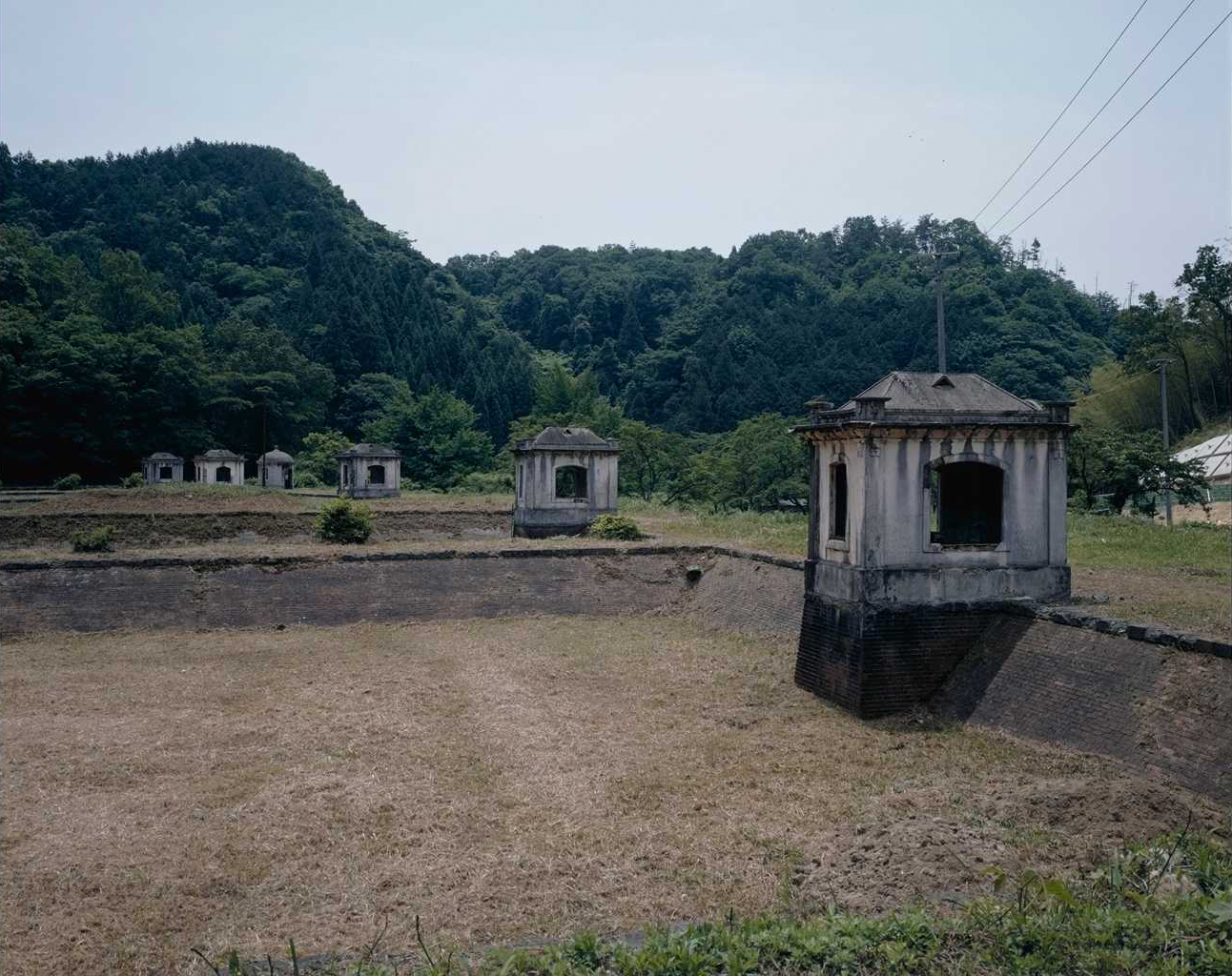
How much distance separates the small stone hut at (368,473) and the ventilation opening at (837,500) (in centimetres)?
2920

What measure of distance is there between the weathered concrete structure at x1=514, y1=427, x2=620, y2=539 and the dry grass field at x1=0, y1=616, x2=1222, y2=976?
13.7 metres

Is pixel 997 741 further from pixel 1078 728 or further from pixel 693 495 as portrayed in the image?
pixel 693 495

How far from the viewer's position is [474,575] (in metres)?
20.8

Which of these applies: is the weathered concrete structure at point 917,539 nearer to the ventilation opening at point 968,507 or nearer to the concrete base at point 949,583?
the concrete base at point 949,583

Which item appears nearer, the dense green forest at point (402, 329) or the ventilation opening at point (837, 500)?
the ventilation opening at point (837, 500)

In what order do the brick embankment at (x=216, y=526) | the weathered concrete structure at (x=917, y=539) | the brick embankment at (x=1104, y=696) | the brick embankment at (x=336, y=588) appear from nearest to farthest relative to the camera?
the brick embankment at (x=1104, y=696)
the weathered concrete structure at (x=917, y=539)
the brick embankment at (x=336, y=588)
the brick embankment at (x=216, y=526)

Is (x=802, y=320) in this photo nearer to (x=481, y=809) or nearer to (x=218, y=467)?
(x=218, y=467)

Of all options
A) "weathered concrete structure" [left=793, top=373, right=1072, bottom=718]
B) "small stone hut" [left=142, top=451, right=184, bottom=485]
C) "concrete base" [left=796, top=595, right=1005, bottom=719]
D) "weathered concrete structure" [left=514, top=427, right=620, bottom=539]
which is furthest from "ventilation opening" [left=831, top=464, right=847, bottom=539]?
"small stone hut" [left=142, top=451, right=184, bottom=485]

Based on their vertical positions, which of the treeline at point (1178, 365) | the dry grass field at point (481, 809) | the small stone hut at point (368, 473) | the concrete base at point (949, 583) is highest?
the treeline at point (1178, 365)

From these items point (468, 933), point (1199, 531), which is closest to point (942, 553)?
point (468, 933)

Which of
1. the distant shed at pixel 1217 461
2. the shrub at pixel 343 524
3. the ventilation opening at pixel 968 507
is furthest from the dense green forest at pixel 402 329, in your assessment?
the ventilation opening at pixel 968 507

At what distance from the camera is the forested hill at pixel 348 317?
49.8 metres

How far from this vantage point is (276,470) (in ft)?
165

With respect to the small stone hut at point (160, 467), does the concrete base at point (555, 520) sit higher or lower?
lower
